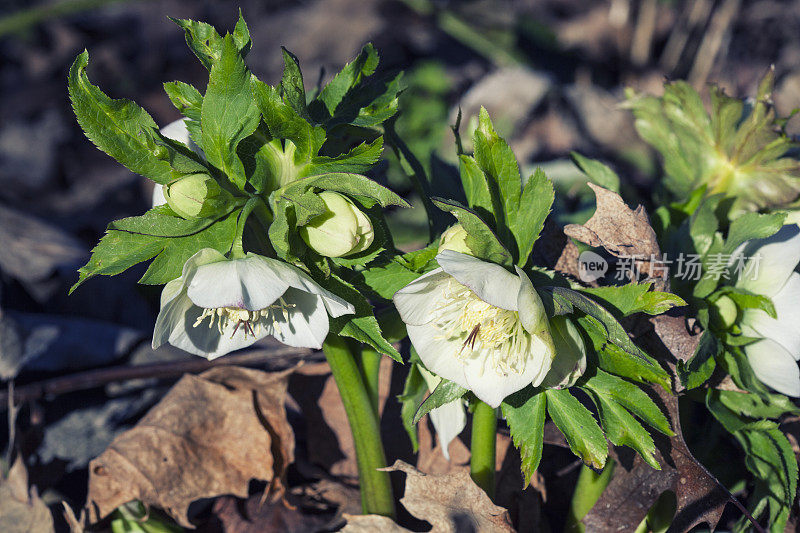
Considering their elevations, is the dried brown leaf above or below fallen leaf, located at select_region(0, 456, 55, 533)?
above

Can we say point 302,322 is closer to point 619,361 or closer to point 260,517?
point 619,361

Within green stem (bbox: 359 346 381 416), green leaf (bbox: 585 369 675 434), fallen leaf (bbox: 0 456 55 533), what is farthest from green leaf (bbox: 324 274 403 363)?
fallen leaf (bbox: 0 456 55 533)

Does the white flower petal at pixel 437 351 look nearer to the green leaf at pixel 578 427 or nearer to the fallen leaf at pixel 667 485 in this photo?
the green leaf at pixel 578 427

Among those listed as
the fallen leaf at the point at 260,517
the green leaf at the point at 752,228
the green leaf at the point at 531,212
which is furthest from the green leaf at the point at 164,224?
the green leaf at the point at 752,228

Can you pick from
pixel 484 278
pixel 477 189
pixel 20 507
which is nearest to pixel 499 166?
pixel 477 189

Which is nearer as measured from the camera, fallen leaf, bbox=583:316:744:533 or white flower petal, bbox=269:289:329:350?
white flower petal, bbox=269:289:329:350

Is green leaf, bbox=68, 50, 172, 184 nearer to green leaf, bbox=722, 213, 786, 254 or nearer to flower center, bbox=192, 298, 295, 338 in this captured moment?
flower center, bbox=192, 298, 295, 338

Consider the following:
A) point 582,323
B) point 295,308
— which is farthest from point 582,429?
point 295,308
